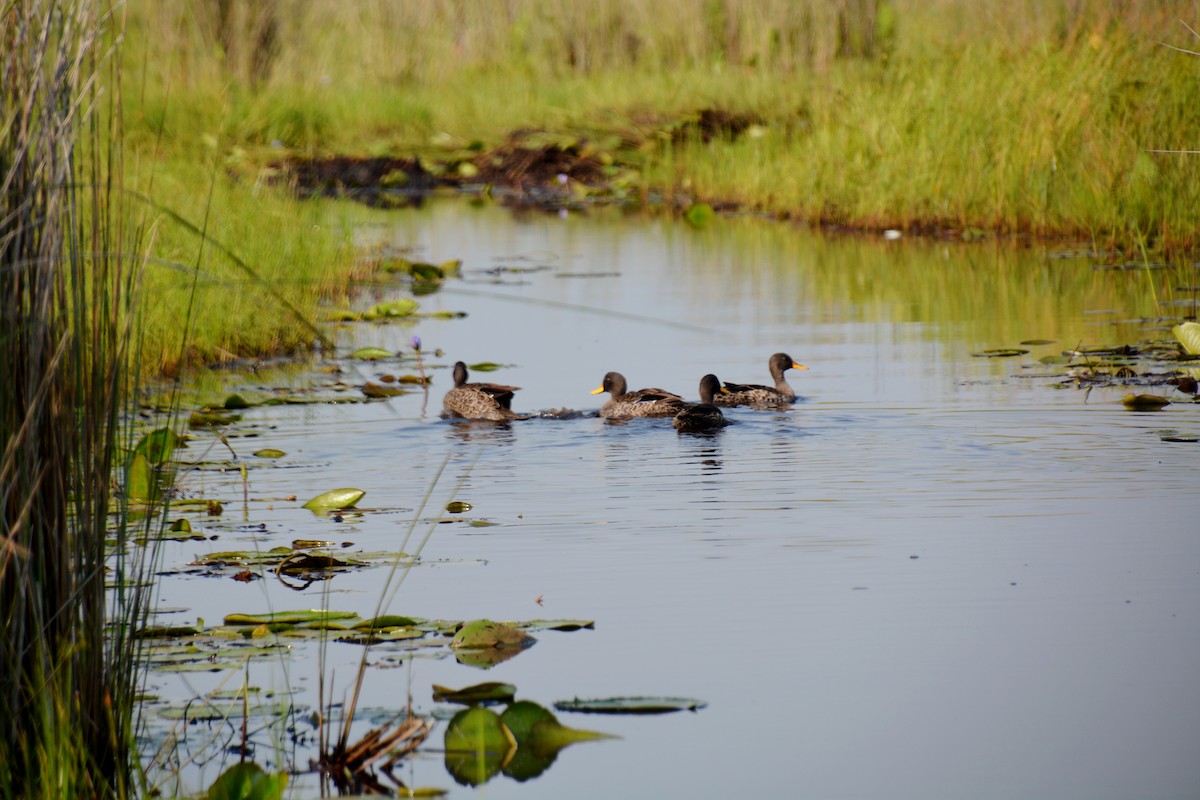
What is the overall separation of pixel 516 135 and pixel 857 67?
5.96 metres

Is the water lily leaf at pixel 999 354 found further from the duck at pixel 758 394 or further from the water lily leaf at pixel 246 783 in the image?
the water lily leaf at pixel 246 783

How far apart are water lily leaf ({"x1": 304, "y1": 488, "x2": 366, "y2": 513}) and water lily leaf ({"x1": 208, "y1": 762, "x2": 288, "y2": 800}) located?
3.27m

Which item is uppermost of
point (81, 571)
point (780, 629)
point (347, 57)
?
point (347, 57)

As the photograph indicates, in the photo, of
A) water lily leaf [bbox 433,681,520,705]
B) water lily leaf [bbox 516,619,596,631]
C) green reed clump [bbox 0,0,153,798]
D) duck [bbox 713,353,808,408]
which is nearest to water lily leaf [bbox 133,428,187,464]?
green reed clump [bbox 0,0,153,798]

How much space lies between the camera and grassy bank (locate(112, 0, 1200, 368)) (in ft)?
46.4

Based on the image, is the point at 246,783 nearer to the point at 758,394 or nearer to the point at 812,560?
the point at 812,560

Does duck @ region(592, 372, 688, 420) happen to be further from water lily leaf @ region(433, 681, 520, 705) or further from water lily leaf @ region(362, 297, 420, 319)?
water lily leaf @ region(433, 681, 520, 705)

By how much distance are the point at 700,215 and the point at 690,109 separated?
192 inches

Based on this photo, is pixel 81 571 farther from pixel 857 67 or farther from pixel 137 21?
pixel 137 21

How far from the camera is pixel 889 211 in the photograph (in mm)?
19344

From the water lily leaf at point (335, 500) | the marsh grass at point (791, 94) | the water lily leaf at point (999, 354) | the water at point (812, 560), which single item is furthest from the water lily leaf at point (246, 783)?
the water lily leaf at point (999, 354)

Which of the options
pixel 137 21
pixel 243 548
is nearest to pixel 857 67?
pixel 137 21

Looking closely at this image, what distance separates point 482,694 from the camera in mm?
4844

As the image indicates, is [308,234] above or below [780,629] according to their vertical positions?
above
